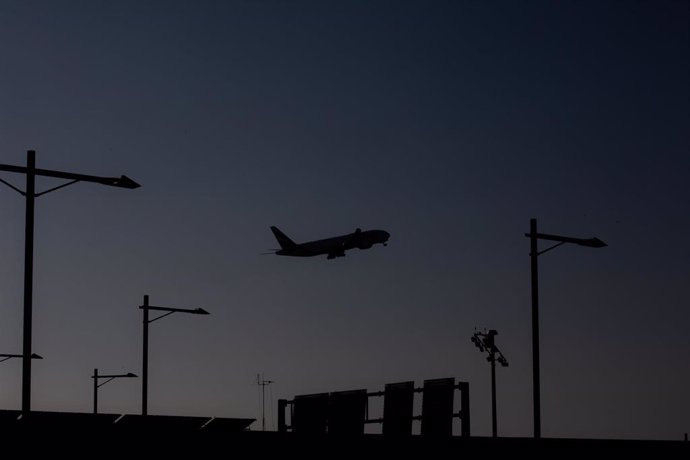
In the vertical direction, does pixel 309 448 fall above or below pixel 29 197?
below

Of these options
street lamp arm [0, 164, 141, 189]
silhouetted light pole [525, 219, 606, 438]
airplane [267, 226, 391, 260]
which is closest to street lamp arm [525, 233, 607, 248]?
silhouetted light pole [525, 219, 606, 438]

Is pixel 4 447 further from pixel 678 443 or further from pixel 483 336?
pixel 483 336

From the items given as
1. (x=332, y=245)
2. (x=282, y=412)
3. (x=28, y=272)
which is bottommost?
(x=282, y=412)

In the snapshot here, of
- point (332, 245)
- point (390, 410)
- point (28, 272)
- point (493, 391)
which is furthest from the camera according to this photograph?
point (332, 245)

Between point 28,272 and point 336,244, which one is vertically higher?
point 336,244

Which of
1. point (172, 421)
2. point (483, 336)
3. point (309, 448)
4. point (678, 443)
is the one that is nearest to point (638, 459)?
point (678, 443)

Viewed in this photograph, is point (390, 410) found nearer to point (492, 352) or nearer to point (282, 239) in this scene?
point (492, 352)

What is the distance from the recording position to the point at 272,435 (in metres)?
33.3

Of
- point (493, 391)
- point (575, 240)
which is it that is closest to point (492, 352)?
point (493, 391)

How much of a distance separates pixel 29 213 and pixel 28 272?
1.52 meters

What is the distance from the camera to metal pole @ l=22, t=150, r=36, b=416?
119 feet

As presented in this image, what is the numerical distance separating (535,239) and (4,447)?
73.9ft

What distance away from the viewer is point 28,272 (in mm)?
37125

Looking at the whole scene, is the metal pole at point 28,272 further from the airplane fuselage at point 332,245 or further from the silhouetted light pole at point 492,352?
the airplane fuselage at point 332,245
